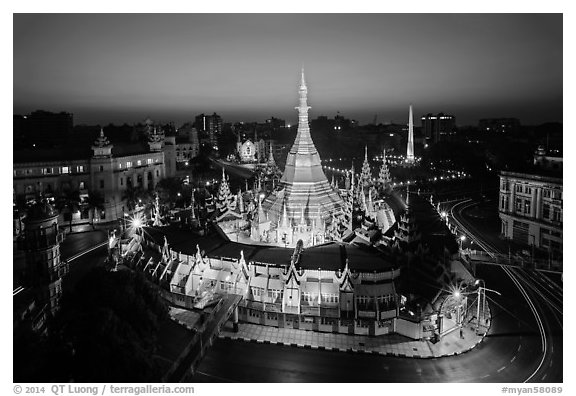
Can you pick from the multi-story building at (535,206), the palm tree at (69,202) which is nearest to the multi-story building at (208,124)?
the palm tree at (69,202)

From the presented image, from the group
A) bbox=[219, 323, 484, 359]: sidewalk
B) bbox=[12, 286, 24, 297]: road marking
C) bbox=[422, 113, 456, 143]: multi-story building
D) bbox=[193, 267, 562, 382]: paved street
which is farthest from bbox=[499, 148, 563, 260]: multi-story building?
bbox=[422, 113, 456, 143]: multi-story building

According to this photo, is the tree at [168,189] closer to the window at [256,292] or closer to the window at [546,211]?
the window at [256,292]

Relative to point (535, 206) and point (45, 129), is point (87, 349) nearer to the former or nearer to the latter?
point (535, 206)

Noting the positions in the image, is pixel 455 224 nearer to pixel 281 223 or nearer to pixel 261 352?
pixel 281 223

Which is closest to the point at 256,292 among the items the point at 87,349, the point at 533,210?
the point at 87,349

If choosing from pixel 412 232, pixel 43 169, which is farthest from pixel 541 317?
pixel 43 169

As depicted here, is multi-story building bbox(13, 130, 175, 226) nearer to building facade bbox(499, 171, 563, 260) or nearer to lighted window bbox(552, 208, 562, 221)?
building facade bbox(499, 171, 563, 260)
